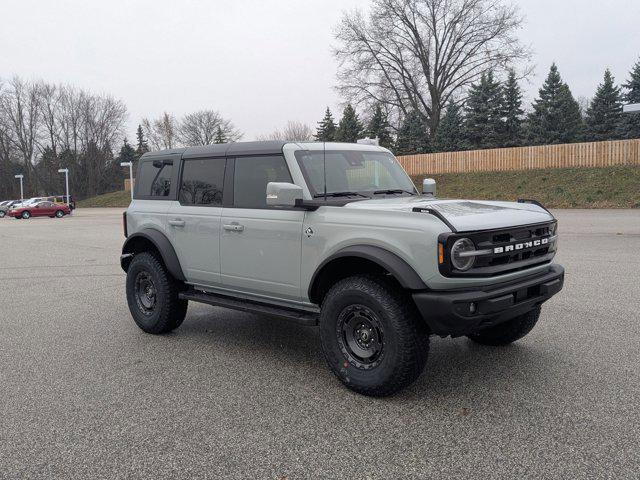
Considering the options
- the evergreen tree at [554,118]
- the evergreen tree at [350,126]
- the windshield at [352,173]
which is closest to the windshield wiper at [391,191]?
the windshield at [352,173]

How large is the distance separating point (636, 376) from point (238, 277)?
11.2ft

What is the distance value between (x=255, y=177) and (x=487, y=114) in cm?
4247

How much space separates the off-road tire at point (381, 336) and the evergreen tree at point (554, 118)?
43.4 m

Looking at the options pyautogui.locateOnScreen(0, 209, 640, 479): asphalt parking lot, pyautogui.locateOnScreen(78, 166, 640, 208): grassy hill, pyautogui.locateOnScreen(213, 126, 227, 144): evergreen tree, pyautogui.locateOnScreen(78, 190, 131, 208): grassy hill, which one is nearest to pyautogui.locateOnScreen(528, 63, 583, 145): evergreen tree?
pyautogui.locateOnScreen(78, 166, 640, 208): grassy hill

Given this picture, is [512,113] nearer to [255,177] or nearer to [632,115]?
[632,115]

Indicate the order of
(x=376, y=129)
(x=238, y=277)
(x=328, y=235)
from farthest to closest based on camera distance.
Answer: (x=376, y=129), (x=238, y=277), (x=328, y=235)

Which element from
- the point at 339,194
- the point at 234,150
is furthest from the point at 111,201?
the point at 339,194

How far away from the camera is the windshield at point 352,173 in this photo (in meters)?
4.73

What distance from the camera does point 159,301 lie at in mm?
5688

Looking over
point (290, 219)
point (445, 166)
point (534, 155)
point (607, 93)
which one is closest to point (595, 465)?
point (290, 219)

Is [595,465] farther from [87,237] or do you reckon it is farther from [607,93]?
[607,93]

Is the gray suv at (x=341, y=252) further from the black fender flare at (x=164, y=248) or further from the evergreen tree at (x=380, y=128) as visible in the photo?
the evergreen tree at (x=380, y=128)

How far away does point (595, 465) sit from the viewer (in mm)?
2953

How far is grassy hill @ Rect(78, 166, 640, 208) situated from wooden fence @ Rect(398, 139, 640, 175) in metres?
1.06
